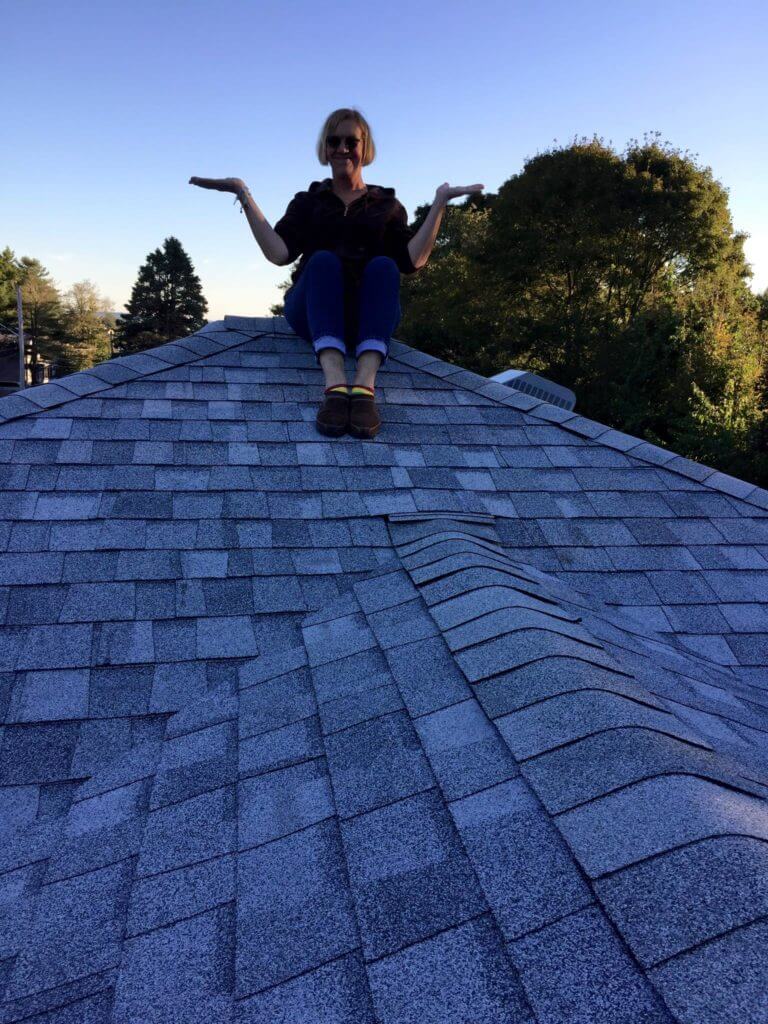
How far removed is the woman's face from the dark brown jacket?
16 centimetres

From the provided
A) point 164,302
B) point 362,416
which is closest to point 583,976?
point 362,416

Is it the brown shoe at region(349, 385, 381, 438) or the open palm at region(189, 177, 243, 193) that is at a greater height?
the open palm at region(189, 177, 243, 193)

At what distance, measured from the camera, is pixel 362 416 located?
412 cm

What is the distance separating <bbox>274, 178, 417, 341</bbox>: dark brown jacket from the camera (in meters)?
4.50

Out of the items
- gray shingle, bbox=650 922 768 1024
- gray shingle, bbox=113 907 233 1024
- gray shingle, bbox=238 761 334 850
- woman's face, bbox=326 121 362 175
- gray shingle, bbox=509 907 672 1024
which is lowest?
gray shingle, bbox=113 907 233 1024

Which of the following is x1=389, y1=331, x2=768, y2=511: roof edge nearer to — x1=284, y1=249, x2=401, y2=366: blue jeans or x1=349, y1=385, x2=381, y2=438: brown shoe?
x1=284, y1=249, x2=401, y2=366: blue jeans

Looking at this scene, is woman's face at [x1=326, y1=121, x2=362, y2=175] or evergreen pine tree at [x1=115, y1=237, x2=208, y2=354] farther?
evergreen pine tree at [x1=115, y1=237, x2=208, y2=354]

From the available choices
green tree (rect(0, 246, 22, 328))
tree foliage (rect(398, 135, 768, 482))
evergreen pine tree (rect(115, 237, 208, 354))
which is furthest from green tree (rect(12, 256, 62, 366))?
tree foliage (rect(398, 135, 768, 482))

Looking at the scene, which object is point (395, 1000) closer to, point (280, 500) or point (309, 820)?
point (309, 820)

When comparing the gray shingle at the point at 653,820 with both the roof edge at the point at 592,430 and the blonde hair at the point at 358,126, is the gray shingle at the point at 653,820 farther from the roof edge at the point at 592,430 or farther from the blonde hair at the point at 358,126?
the blonde hair at the point at 358,126

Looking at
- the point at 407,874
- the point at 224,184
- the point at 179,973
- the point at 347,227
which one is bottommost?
the point at 179,973

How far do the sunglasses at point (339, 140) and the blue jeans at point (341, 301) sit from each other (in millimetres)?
679

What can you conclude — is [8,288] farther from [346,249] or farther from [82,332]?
[346,249]

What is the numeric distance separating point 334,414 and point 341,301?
82 centimetres
